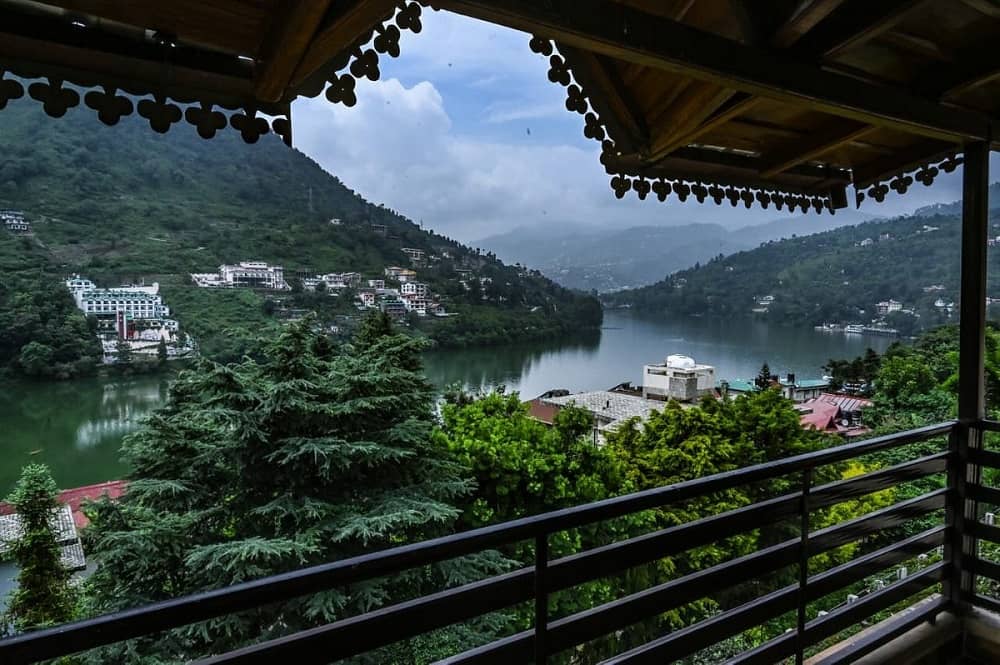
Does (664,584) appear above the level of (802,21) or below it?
below

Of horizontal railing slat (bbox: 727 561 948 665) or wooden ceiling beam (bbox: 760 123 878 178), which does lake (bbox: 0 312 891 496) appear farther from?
horizontal railing slat (bbox: 727 561 948 665)

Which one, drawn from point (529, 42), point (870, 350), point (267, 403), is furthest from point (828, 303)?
point (529, 42)

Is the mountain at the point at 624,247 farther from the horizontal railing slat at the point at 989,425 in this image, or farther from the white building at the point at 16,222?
the horizontal railing slat at the point at 989,425

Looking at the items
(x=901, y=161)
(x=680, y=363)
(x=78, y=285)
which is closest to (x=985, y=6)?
(x=901, y=161)

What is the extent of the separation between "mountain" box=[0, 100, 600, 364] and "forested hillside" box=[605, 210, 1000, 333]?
11880mm

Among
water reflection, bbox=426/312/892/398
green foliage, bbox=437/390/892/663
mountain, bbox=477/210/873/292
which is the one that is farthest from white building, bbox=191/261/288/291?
mountain, bbox=477/210/873/292

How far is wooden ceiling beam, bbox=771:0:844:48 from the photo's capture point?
1304 millimetres

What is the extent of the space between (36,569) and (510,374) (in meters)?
15.0

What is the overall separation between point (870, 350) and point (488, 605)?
28.8 m

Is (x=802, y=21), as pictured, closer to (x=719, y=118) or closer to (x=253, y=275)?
(x=719, y=118)

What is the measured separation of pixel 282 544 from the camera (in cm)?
508

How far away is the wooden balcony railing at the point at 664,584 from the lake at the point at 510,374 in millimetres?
8372

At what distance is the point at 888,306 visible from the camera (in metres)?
23.1

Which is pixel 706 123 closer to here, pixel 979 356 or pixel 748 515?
pixel 748 515
